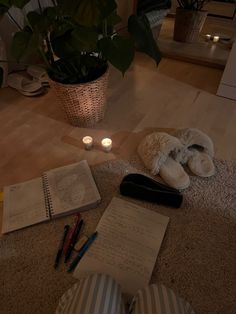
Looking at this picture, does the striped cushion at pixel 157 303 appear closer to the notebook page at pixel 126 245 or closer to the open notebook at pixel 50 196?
the notebook page at pixel 126 245

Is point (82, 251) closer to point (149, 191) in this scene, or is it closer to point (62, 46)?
point (149, 191)

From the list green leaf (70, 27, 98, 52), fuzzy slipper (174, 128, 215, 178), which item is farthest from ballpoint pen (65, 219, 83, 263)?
green leaf (70, 27, 98, 52)

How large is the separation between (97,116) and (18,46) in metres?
0.54

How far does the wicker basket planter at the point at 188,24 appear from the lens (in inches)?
65.0

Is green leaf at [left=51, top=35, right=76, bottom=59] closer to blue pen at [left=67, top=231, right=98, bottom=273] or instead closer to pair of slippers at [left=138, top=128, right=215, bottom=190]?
pair of slippers at [left=138, top=128, right=215, bottom=190]

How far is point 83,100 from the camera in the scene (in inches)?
45.1

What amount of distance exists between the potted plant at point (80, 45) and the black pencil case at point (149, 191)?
17.5 inches

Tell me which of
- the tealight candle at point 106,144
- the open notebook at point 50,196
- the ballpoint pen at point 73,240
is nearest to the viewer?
the ballpoint pen at point 73,240

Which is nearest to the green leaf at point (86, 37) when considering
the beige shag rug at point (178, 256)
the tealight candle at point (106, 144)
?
the tealight candle at point (106, 144)

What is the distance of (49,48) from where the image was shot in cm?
106

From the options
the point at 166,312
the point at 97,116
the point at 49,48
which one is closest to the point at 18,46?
the point at 49,48

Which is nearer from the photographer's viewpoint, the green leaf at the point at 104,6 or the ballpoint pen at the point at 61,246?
the green leaf at the point at 104,6

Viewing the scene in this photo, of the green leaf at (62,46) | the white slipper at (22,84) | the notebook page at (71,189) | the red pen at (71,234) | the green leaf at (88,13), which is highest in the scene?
the green leaf at (88,13)

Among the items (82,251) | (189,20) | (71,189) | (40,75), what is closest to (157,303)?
(82,251)
